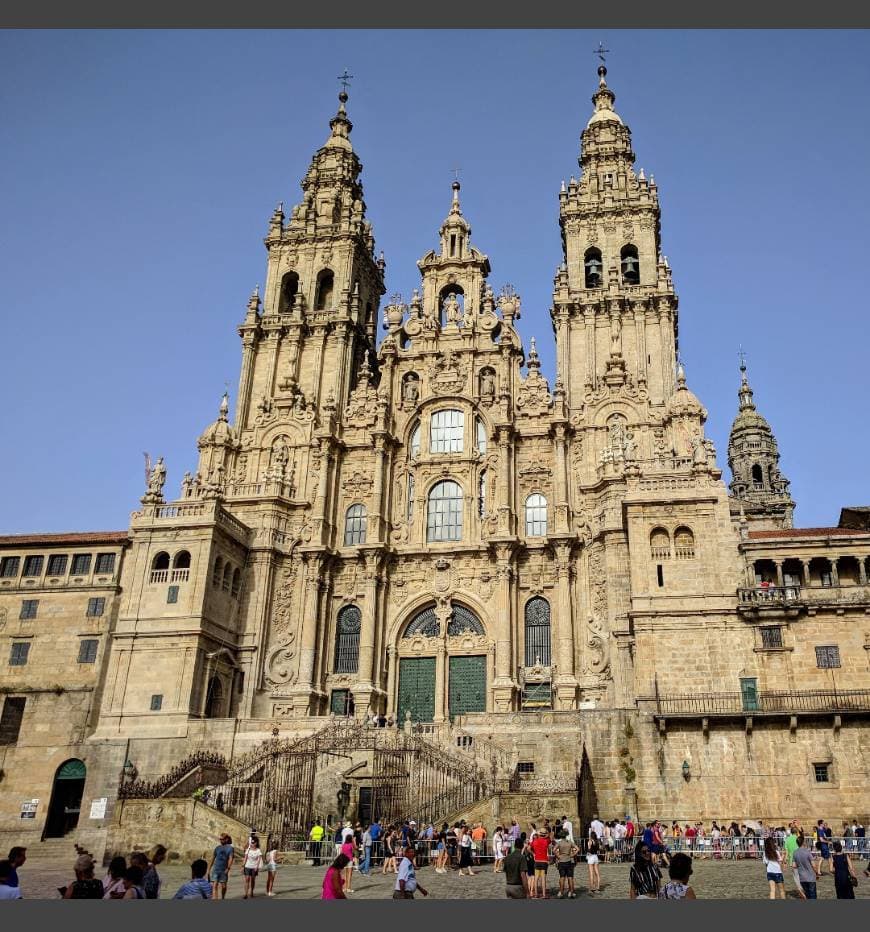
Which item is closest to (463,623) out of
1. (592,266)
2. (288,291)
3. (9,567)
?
(592,266)

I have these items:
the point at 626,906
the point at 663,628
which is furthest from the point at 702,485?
the point at 626,906

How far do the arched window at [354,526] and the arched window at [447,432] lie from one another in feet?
15.9

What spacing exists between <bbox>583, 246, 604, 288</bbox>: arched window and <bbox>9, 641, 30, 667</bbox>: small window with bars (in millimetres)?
33480

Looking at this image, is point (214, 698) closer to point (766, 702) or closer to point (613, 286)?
point (766, 702)

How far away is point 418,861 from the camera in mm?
26016

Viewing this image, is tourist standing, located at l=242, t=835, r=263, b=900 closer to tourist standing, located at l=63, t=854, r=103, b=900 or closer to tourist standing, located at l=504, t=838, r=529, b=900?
tourist standing, located at l=504, t=838, r=529, b=900

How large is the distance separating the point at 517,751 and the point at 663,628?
25.0ft

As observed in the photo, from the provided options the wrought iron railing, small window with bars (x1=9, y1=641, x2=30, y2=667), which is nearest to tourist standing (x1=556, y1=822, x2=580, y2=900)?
the wrought iron railing

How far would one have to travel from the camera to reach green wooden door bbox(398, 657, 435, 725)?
43.2m

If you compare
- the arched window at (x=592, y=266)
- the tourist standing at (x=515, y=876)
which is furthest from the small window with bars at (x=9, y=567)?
the tourist standing at (x=515, y=876)

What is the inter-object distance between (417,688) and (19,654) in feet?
59.3

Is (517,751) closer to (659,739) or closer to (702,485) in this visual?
(659,739)

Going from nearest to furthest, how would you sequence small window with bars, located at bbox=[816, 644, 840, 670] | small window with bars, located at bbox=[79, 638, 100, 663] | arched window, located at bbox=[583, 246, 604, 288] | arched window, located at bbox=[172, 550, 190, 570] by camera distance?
small window with bars, located at bbox=[816, 644, 840, 670] < arched window, located at bbox=[172, 550, 190, 570] < small window with bars, located at bbox=[79, 638, 100, 663] < arched window, located at bbox=[583, 246, 604, 288]

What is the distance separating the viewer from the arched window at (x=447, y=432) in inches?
1903
